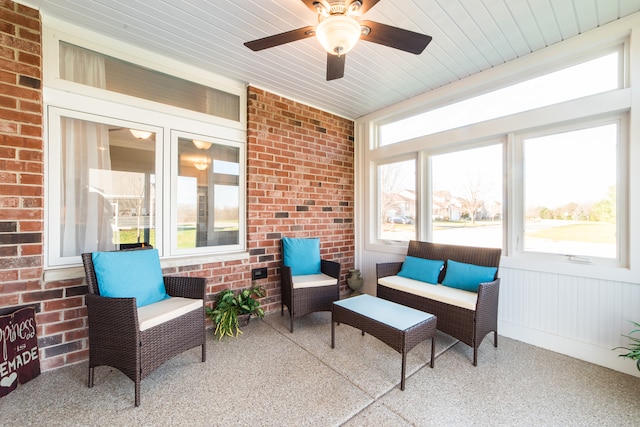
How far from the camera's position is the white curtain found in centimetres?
221

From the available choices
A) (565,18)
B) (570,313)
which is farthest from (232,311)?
(565,18)

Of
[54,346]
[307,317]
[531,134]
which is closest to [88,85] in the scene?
[54,346]

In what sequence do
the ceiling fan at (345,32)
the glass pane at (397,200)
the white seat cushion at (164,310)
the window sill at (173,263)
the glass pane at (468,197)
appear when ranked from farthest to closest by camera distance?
the glass pane at (397,200) → the glass pane at (468,197) → the window sill at (173,263) → the white seat cushion at (164,310) → the ceiling fan at (345,32)

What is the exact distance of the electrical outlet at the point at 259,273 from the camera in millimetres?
3145

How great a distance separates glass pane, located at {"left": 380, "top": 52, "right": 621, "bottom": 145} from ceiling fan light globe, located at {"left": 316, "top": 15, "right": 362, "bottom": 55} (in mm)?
2023

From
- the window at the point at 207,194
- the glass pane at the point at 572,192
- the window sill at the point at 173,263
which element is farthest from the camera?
the window at the point at 207,194

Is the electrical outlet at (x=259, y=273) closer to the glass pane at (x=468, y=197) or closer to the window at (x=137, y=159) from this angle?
the window at (x=137, y=159)

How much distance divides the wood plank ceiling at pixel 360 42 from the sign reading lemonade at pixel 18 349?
226 centimetres

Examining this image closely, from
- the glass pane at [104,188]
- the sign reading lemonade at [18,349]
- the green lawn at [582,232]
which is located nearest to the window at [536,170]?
the green lawn at [582,232]

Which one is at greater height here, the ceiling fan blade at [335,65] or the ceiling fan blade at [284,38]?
the ceiling fan blade at [284,38]

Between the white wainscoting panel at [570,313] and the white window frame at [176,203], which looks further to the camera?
the white window frame at [176,203]

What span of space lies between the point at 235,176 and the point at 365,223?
81.2 inches

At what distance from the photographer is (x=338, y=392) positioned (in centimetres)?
180

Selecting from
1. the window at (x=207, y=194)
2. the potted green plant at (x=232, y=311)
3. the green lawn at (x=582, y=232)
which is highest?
the window at (x=207, y=194)
